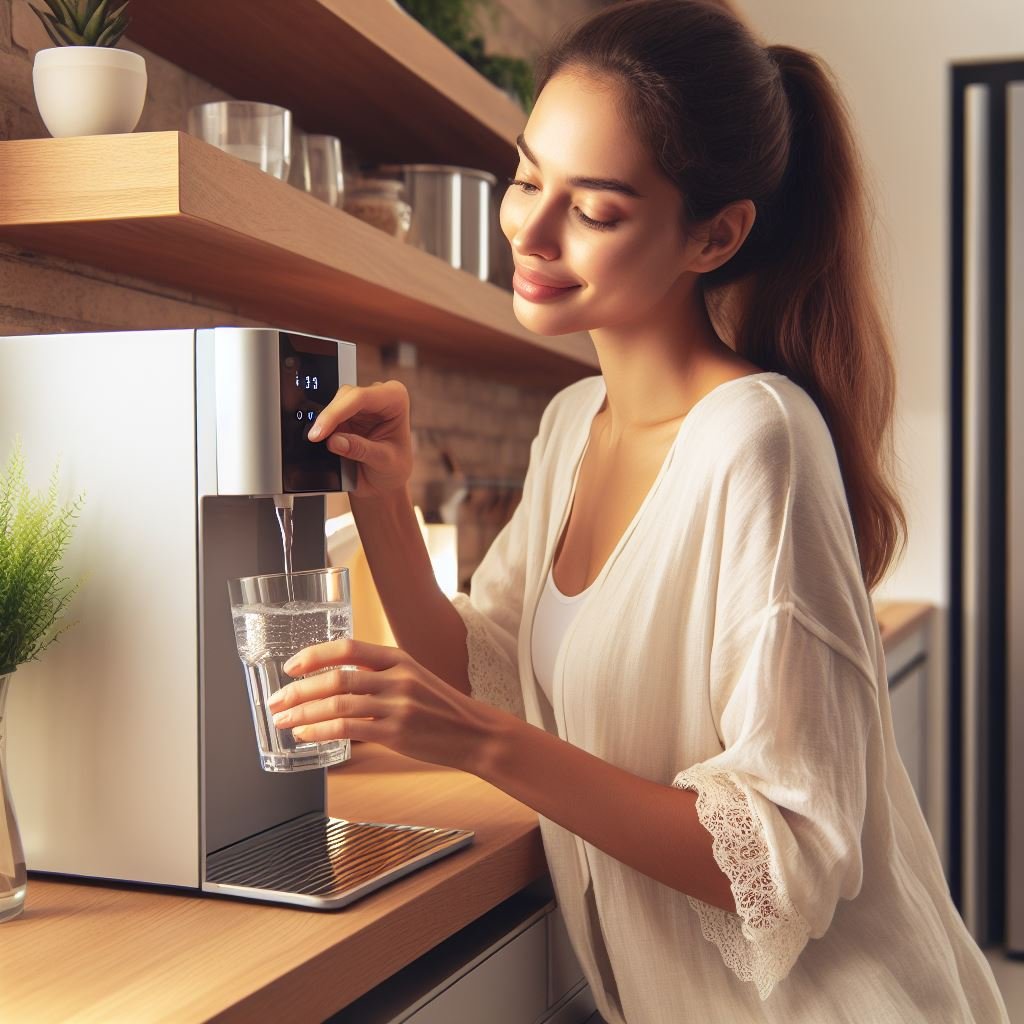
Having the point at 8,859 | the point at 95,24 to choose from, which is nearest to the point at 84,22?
the point at 95,24

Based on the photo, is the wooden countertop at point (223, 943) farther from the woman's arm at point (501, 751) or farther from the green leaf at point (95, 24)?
the green leaf at point (95, 24)

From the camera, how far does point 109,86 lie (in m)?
1.06

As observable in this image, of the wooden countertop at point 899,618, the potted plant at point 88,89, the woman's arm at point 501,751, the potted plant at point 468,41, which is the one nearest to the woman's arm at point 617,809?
the woman's arm at point 501,751

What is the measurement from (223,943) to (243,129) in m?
0.79

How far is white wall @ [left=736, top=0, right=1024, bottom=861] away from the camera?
317cm

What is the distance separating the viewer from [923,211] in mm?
3207

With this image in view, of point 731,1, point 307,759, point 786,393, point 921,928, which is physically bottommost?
point 921,928

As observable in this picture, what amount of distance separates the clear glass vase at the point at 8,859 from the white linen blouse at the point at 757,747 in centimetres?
43

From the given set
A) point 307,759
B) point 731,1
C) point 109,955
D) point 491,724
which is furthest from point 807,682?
point 731,1

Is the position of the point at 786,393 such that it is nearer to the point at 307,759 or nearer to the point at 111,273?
the point at 307,759

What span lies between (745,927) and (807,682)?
18cm

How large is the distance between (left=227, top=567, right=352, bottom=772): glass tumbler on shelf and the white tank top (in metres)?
0.31

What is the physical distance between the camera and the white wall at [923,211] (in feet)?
10.4

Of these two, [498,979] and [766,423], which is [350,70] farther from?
[498,979]
